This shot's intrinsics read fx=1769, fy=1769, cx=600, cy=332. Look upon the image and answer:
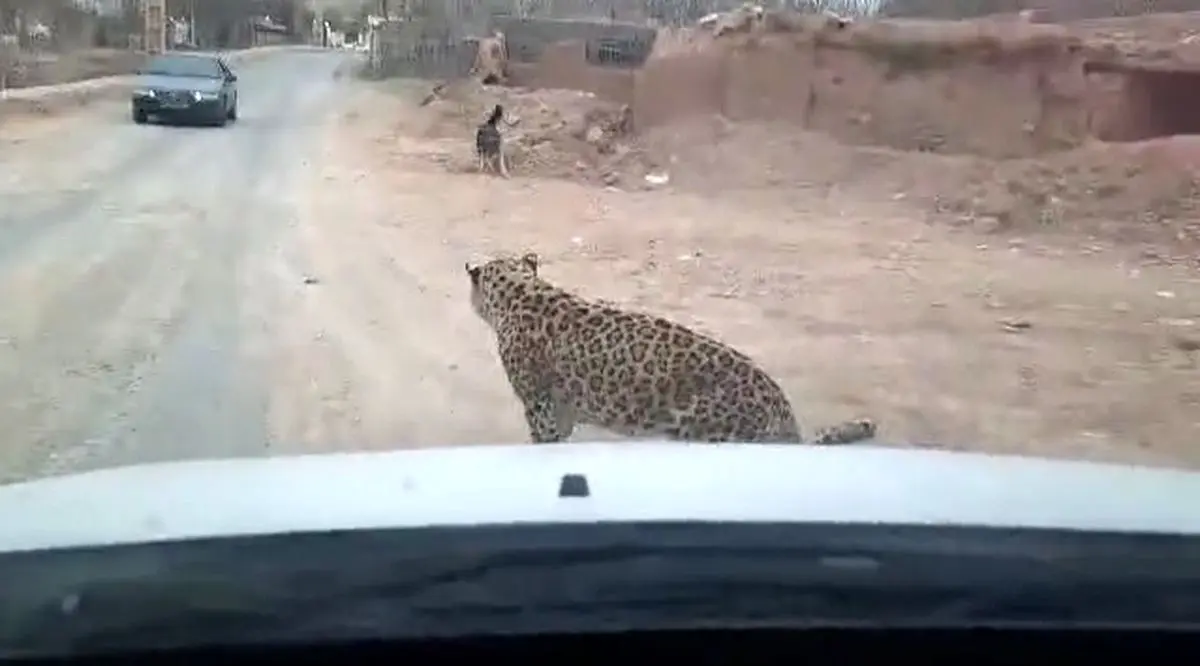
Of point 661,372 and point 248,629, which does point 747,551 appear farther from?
point 661,372

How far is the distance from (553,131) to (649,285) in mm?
14353

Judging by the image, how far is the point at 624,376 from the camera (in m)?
6.29

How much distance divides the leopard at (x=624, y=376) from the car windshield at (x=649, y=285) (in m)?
0.01

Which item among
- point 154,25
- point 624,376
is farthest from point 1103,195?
point 154,25

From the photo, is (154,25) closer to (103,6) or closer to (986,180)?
(103,6)

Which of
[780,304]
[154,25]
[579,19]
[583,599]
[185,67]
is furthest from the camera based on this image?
[154,25]

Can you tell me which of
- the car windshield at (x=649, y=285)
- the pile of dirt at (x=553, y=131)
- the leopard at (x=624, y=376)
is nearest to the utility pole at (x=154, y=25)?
the car windshield at (x=649, y=285)

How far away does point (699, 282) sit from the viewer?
555 inches

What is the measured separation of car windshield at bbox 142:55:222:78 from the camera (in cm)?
3203

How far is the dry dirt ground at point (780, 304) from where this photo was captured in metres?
8.89

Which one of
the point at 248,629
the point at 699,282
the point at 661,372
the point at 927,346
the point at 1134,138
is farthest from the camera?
the point at 1134,138

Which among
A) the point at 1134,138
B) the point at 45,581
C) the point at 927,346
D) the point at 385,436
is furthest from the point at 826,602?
the point at 1134,138

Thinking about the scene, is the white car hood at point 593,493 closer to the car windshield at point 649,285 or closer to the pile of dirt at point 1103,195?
the car windshield at point 649,285

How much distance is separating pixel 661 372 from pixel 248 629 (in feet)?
14.1
